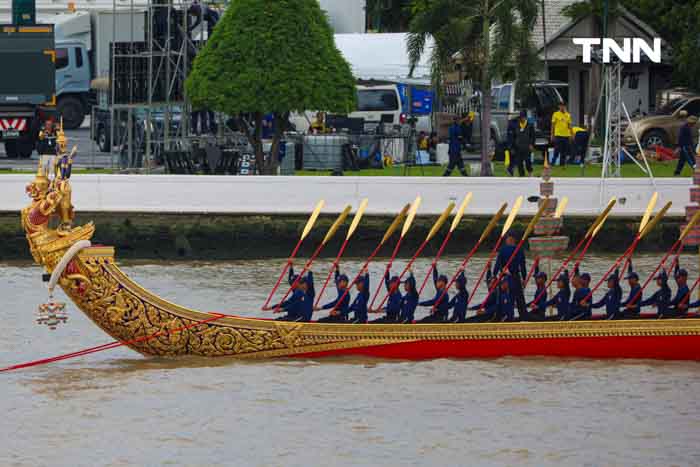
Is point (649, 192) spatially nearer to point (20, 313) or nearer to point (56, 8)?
point (20, 313)

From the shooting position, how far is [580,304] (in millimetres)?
17562

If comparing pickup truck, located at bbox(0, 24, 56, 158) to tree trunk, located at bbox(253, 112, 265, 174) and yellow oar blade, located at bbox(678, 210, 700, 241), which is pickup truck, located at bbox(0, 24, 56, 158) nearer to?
tree trunk, located at bbox(253, 112, 265, 174)

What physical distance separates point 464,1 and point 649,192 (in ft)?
19.0

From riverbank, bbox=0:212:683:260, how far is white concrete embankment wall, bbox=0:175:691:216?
5.6 inches

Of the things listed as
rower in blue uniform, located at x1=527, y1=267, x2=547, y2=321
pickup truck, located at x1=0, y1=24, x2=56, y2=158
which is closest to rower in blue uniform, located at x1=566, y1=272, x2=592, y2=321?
rower in blue uniform, located at x1=527, y1=267, x2=547, y2=321

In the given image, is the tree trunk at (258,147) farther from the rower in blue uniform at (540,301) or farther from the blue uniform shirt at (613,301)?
the blue uniform shirt at (613,301)

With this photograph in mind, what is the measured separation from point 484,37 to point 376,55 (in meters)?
8.17

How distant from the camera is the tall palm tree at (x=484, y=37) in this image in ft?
93.5

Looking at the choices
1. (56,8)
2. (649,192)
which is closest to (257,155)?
(649,192)

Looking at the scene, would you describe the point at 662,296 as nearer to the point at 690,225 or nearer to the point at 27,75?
the point at 690,225

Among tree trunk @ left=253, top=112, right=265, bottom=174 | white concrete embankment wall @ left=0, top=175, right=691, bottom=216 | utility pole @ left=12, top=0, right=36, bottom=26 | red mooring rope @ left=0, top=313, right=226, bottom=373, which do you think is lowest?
red mooring rope @ left=0, top=313, right=226, bottom=373

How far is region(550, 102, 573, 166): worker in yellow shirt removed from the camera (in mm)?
29906

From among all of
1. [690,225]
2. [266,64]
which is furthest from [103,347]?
[266,64]

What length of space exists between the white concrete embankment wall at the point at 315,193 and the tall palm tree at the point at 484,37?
10.1ft
